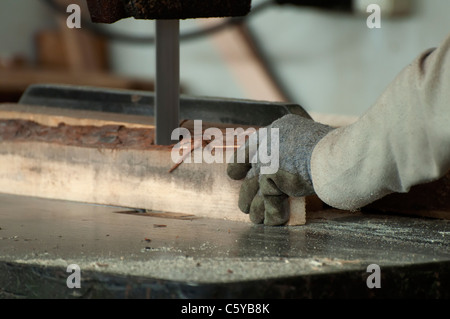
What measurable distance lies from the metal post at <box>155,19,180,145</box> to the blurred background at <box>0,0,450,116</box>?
2.14 metres

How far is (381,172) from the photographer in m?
1.59

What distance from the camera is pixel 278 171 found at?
179cm

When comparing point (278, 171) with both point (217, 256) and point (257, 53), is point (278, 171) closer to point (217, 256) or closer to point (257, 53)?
point (217, 256)

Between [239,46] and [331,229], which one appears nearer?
[331,229]

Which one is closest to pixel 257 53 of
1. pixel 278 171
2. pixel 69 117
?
pixel 69 117

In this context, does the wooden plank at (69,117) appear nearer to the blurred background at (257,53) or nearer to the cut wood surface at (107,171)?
the cut wood surface at (107,171)

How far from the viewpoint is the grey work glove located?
5.80 ft

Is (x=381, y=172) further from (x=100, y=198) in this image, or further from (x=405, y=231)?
(x=100, y=198)

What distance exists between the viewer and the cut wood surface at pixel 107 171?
1.96 metres

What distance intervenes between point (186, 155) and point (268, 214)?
0.28 m

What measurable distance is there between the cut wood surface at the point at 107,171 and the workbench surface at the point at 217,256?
6cm

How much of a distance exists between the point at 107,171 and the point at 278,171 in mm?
536
